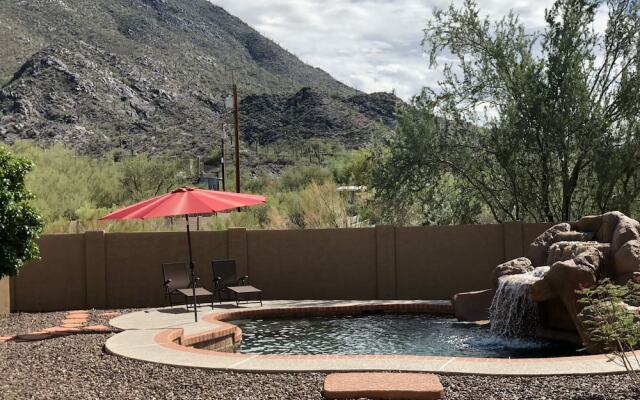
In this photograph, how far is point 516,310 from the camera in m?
11.5

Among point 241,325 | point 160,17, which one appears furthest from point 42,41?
point 241,325

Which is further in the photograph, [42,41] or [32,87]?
[42,41]

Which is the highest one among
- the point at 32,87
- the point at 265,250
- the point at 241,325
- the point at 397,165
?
the point at 32,87

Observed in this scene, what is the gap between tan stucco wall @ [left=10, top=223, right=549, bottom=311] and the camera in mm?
15945

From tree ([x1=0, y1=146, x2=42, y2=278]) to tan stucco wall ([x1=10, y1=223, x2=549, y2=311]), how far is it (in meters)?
2.97

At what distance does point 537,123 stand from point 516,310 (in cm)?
706

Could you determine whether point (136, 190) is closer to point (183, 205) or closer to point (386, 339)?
point (183, 205)

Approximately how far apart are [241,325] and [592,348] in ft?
20.1

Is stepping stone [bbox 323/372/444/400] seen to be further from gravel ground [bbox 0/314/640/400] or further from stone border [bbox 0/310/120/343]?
stone border [bbox 0/310/120/343]

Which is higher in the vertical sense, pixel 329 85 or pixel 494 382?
pixel 329 85

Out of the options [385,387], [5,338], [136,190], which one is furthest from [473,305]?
[136,190]

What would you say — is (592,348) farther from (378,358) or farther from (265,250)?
(265,250)

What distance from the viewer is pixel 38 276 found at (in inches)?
625

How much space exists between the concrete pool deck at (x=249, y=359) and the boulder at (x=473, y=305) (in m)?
3.99
